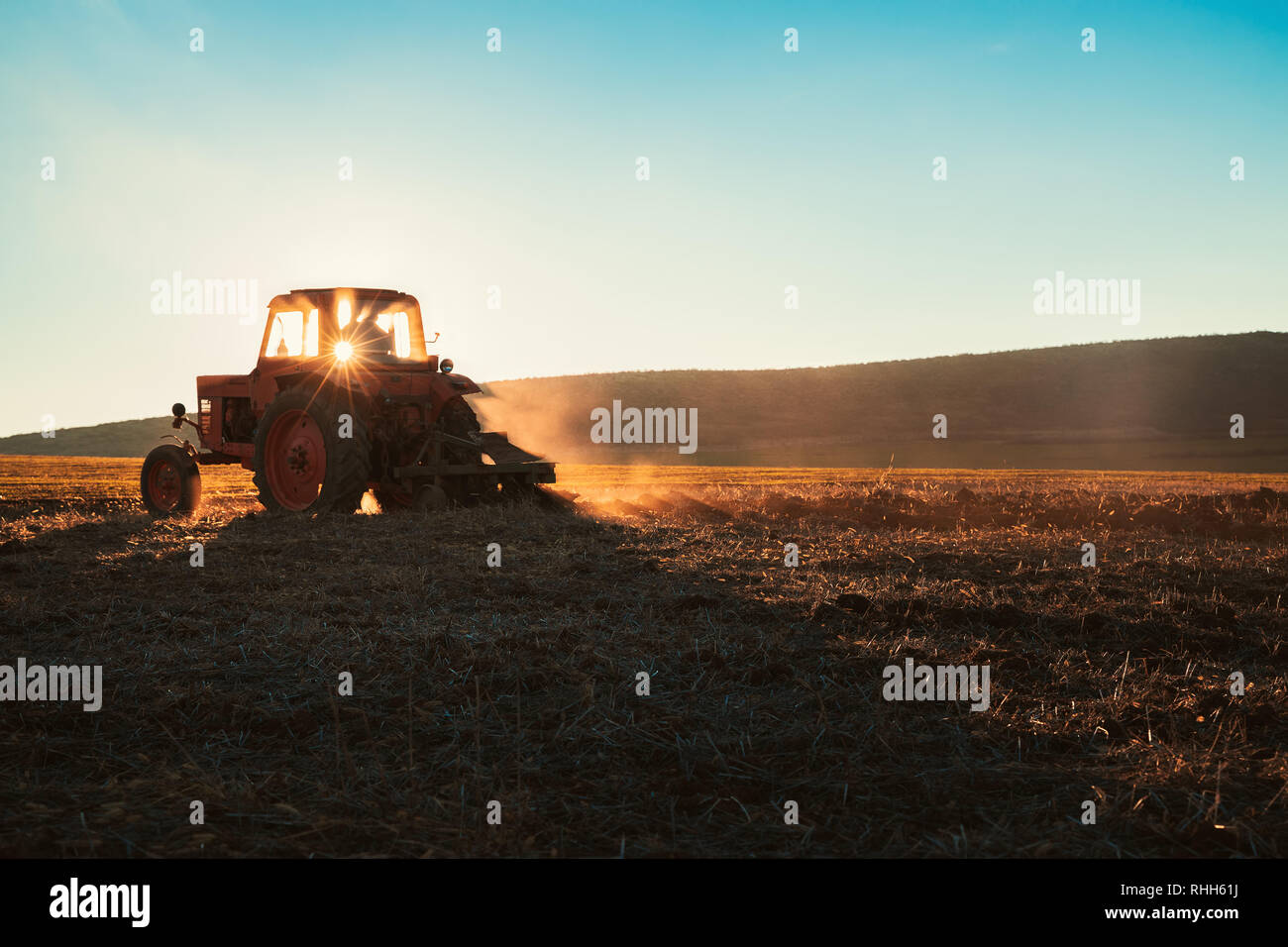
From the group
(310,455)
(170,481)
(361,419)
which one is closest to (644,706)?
(361,419)

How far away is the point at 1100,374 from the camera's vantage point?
8375 centimetres

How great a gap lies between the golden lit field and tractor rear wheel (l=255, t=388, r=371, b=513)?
3001mm

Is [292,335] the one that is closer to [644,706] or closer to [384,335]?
[384,335]

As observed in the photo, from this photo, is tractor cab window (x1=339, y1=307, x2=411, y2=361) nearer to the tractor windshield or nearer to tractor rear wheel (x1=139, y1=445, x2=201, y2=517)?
the tractor windshield

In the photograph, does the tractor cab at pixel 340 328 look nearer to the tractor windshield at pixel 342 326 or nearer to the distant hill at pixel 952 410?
the tractor windshield at pixel 342 326

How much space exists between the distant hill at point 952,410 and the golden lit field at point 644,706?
41.6m

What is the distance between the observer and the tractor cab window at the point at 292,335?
40.6 feet

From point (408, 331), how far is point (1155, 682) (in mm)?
10747

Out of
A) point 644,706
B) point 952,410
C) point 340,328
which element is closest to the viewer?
point 644,706

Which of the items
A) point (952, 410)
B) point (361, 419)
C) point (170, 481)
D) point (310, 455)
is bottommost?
point (170, 481)

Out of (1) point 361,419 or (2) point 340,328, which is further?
(2) point 340,328

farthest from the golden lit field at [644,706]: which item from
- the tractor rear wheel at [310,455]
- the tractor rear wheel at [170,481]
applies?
the tractor rear wheel at [170,481]

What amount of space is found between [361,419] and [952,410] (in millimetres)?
70693

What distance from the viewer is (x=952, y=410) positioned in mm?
76188
